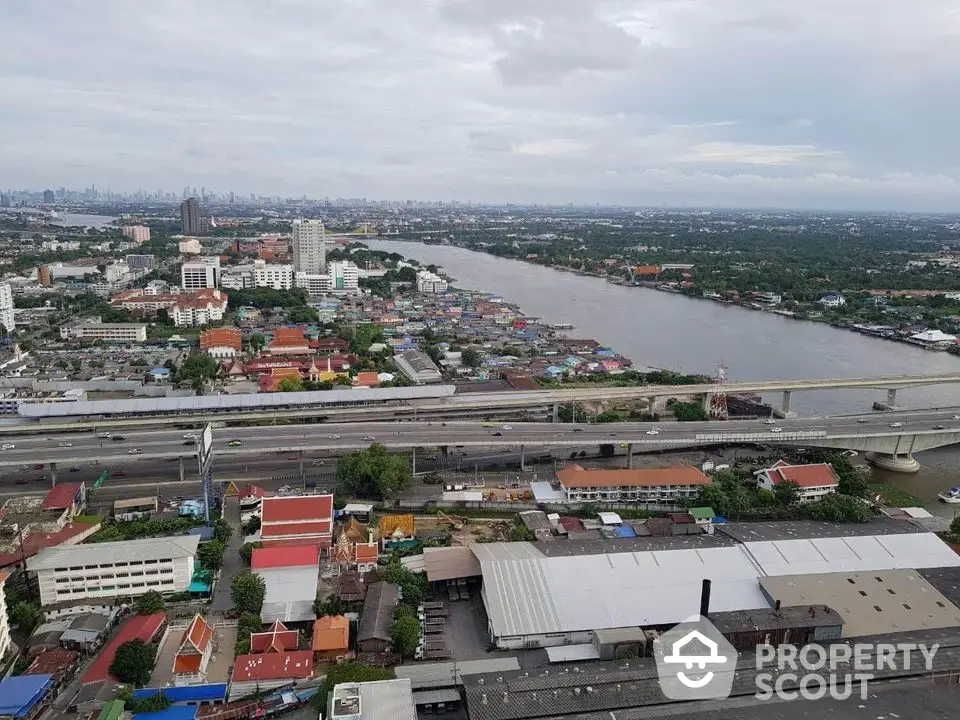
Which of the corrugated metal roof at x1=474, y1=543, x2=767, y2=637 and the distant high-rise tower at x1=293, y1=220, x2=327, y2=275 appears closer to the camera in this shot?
the corrugated metal roof at x1=474, y1=543, x2=767, y2=637

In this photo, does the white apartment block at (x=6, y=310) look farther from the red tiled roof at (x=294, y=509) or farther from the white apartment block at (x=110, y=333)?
the red tiled roof at (x=294, y=509)

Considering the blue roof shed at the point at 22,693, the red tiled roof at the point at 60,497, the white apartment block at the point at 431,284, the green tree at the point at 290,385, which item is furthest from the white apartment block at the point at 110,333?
the blue roof shed at the point at 22,693

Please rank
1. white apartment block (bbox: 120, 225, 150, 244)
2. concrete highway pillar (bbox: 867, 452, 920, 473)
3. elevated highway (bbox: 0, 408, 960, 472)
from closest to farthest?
elevated highway (bbox: 0, 408, 960, 472) → concrete highway pillar (bbox: 867, 452, 920, 473) → white apartment block (bbox: 120, 225, 150, 244)

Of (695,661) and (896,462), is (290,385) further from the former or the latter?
(896,462)

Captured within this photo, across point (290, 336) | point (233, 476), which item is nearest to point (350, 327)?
point (290, 336)

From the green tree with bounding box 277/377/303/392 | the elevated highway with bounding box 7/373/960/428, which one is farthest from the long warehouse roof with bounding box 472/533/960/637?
the green tree with bounding box 277/377/303/392

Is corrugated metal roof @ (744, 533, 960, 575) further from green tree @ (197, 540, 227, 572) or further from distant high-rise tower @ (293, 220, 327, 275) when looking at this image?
distant high-rise tower @ (293, 220, 327, 275)

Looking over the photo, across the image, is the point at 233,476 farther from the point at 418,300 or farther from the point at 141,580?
the point at 418,300

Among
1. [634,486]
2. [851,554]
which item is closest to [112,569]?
[634,486]
